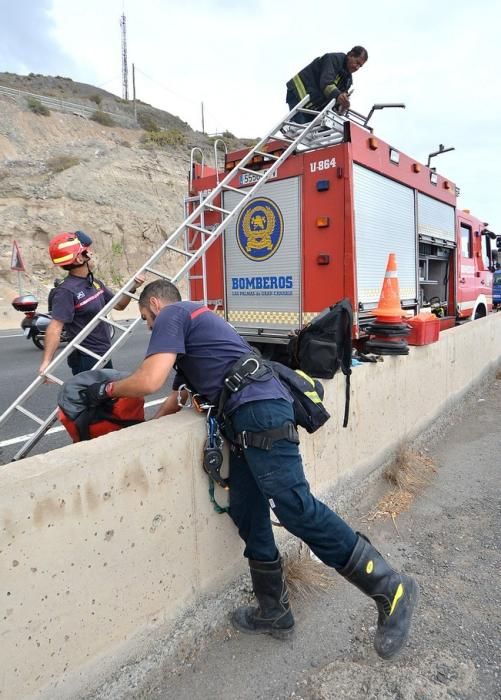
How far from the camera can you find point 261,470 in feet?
6.92

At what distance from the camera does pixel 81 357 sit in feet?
12.1

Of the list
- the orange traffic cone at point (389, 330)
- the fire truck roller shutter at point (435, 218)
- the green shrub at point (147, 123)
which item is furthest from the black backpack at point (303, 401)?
the green shrub at point (147, 123)

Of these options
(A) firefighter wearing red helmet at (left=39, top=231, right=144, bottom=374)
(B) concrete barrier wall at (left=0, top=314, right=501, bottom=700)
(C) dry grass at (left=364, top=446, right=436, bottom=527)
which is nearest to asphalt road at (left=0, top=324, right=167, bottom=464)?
(A) firefighter wearing red helmet at (left=39, top=231, right=144, bottom=374)

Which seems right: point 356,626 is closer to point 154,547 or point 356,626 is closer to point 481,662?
point 481,662

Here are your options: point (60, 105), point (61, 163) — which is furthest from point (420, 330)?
point (60, 105)

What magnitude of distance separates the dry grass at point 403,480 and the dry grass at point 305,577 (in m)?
0.82

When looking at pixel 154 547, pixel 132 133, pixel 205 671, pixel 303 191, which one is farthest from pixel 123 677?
pixel 132 133

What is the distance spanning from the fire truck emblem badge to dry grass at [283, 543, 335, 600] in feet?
12.4

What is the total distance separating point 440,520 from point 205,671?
2.04m

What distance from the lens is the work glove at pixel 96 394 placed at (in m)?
2.34

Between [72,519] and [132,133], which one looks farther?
[132,133]

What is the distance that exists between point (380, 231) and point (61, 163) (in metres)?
24.0

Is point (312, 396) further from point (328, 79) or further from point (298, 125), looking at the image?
point (328, 79)

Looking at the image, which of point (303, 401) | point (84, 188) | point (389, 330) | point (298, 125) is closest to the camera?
point (303, 401)
